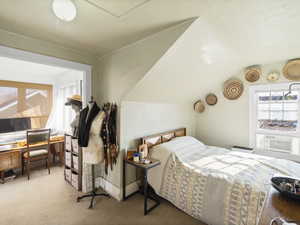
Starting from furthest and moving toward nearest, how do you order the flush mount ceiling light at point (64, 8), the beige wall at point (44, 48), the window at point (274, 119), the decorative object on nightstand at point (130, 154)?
Result: 1. the window at point (274, 119)
2. the decorative object on nightstand at point (130, 154)
3. the beige wall at point (44, 48)
4. the flush mount ceiling light at point (64, 8)

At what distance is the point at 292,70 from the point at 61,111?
5099mm

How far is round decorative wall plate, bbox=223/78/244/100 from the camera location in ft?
9.82

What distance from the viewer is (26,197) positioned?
227cm

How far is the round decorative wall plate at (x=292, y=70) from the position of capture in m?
2.39

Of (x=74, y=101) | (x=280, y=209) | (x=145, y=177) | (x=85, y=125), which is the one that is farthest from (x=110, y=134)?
(x=280, y=209)

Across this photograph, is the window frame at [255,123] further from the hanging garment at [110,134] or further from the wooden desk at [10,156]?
the wooden desk at [10,156]

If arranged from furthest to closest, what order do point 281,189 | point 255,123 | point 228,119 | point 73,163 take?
point 228,119 < point 255,123 < point 73,163 < point 281,189

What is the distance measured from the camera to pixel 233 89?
306cm

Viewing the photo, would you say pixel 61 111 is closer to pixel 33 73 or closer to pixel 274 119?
pixel 33 73

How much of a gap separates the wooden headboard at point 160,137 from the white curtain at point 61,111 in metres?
2.24

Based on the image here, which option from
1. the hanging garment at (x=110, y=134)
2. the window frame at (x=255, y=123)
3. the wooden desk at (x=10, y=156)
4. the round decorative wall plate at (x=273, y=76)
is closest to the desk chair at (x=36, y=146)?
the wooden desk at (x=10, y=156)

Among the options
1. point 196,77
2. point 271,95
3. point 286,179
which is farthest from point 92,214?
point 271,95

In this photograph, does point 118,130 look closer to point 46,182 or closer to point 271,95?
point 46,182

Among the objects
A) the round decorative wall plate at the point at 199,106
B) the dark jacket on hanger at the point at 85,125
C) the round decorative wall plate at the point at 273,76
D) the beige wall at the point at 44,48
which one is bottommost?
the dark jacket on hanger at the point at 85,125
